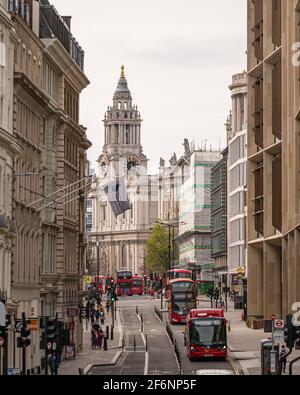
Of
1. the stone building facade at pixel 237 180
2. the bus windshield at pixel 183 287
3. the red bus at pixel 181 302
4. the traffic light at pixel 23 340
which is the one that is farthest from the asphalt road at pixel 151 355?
the stone building facade at pixel 237 180

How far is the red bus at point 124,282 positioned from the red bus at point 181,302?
3226 inches

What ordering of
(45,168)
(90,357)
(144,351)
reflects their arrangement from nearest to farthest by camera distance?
(45,168) < (90,357) < (144,351)

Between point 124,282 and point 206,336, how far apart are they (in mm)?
121642

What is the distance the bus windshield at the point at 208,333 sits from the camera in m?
65.0

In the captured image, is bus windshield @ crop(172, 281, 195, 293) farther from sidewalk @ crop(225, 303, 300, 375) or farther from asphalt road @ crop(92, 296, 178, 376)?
sidewalk @ crop(225, 303, 300, 375)

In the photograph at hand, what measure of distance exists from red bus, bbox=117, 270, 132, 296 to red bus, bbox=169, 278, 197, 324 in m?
81.9

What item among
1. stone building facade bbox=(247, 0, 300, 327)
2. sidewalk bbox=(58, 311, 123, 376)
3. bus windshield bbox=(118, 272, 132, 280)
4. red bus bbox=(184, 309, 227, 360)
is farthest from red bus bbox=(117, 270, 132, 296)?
red bus bbox=(184, 309, 227, 360)

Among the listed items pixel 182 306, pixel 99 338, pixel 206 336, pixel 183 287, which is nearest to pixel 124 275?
pixel 183 287

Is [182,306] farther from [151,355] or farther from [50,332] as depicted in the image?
[50,332]

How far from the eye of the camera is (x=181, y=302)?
Answer: 336ft

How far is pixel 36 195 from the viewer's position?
62.4m

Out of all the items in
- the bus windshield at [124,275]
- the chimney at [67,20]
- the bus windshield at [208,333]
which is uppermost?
the chimney at [67,20]

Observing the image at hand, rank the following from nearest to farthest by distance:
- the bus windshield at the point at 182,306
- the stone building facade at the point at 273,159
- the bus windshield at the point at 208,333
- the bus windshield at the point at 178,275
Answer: the bus windshield at the point at 208,333 → the stone building facade at the point at 273,159 → the bus windshield at the point at 182,306 → the bus windshield at the point at 178,275

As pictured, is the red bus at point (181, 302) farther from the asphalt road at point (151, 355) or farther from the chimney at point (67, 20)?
the chimney at point (67, 20)
